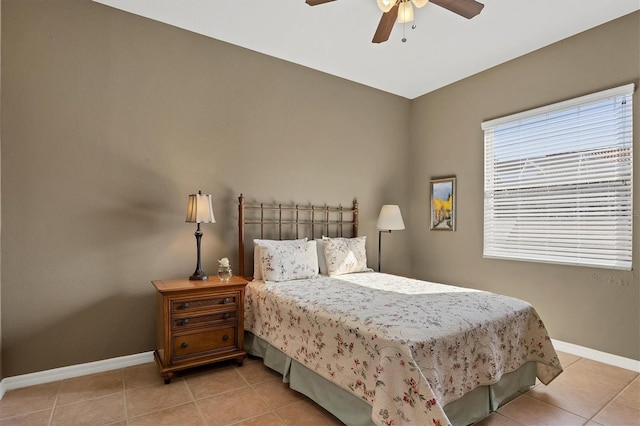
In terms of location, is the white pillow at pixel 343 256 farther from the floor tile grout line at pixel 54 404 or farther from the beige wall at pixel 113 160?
the floor tile grout line at pixel 54 404

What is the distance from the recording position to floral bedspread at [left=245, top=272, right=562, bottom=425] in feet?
5.54

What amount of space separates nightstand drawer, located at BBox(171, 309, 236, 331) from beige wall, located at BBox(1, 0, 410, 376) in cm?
57

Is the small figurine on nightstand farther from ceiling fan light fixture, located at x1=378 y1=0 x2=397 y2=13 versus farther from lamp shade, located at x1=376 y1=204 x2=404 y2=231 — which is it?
ceiling fan light fixture, located at x1=378 y1=0 x2=397 y2=13

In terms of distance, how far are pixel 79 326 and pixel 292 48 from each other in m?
3.20

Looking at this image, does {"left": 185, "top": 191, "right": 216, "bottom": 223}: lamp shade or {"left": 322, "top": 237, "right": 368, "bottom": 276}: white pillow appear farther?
{"left": 322, "top": 237, "right": 368, "bottom": 276}: white pillow

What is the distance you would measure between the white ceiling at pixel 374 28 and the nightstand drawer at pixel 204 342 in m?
2.71

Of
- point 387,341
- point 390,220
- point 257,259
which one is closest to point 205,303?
point 257,259

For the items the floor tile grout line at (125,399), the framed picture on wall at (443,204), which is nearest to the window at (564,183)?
the framed picture on wall at (443,204)

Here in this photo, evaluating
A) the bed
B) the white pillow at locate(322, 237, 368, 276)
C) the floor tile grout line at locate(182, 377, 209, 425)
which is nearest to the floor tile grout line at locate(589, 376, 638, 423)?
the bed

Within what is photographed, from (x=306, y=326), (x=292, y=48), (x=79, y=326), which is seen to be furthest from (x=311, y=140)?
(x=79, y=326)

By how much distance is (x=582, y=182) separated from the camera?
323 cm

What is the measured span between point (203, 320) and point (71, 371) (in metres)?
1.09

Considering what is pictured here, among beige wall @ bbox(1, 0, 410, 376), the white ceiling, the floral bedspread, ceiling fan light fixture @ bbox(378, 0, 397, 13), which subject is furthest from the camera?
the white ceiling

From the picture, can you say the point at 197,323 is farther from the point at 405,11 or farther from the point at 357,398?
the point at 405,11
